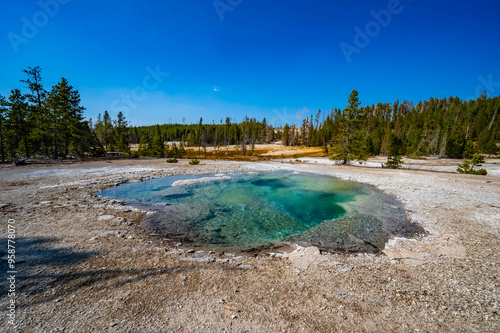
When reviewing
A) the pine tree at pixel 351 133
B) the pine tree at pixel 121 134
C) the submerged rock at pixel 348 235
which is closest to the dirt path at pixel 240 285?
the submerged rock at pixel 348 235

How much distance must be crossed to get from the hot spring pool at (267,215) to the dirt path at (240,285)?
1.11 metres

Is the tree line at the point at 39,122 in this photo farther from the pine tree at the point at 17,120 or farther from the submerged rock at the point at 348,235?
the submerged rock at the point at 348,235

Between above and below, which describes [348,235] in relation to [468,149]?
below

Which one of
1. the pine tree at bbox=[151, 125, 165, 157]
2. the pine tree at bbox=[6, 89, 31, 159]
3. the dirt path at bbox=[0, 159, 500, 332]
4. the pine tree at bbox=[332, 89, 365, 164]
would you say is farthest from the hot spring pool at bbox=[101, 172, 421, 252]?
the pine tree at bbox=[151, 125, 165, 157]

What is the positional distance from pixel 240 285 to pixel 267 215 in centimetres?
687

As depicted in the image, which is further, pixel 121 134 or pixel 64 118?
pixel 121 134

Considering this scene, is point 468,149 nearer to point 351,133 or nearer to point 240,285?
point 351,133

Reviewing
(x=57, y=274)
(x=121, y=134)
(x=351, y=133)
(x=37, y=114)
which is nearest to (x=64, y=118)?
(x=37, y=114)

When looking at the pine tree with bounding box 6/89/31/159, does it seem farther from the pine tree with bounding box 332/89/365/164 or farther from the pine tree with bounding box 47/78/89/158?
the pine tree with bounding box 332/89/365/164

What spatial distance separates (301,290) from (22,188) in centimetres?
1942

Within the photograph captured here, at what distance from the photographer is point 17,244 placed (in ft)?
19.8

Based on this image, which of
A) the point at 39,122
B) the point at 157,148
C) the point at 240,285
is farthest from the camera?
the point at 157,148

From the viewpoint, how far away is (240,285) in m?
4.63

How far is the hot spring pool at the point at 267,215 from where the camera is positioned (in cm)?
796
